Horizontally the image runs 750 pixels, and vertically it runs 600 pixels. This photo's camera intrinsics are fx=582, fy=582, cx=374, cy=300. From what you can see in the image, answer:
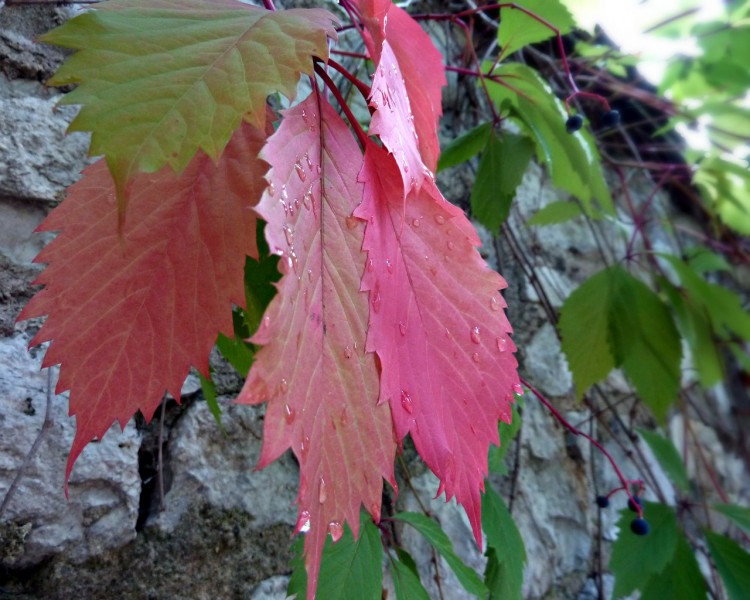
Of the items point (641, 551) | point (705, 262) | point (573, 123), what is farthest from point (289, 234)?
point (705, 262)

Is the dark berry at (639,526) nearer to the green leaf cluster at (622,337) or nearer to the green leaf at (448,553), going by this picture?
the green leaf cluster at (622,337)

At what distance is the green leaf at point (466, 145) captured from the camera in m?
0.93

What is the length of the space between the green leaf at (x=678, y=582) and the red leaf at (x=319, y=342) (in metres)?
0.90

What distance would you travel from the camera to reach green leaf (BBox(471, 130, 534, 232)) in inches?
37.1

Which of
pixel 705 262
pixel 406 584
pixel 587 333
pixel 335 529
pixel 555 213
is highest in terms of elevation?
pixel 705 262

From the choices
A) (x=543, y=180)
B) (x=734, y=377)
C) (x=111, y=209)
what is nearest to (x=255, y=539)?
(x=111, y=209)

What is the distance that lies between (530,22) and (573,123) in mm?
156

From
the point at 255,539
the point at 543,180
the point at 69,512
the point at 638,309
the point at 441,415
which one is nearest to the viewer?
the point at 441,415

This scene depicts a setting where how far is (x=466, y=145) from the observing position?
0.95 meters

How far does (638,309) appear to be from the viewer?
118 cm

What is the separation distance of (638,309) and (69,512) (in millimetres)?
1049

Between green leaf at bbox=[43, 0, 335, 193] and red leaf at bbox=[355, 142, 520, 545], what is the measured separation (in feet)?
0.31

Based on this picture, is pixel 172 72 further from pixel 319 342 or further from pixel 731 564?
pixel 731 564

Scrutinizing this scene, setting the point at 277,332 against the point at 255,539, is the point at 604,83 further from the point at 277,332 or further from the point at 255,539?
the point at 277,332
